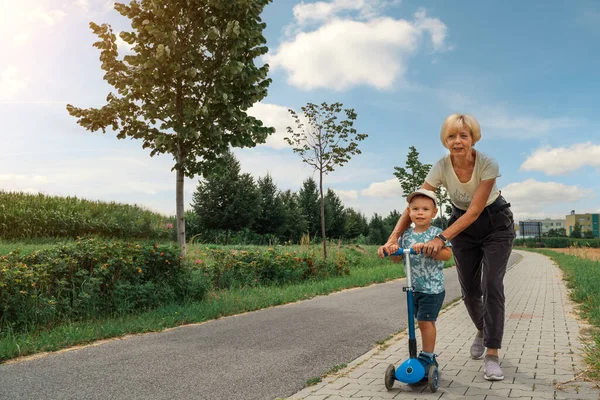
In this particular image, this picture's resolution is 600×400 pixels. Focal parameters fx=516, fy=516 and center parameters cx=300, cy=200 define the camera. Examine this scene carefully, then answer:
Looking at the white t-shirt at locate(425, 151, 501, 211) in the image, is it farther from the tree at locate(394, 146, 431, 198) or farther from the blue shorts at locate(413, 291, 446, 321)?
the tree at locate(394, 146, 431, 198)

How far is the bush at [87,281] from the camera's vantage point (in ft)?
22.6

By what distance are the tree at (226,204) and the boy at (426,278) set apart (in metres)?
24.6

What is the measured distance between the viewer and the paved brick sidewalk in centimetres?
400

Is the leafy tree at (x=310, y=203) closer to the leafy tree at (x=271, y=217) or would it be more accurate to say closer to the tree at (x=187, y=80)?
the leafy tree at (x=271, y=217)

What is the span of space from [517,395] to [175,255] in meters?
6.39

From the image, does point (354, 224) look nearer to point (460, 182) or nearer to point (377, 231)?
point (377, 231)

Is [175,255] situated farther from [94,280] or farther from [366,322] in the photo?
[366,322]

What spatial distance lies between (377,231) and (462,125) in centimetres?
4221

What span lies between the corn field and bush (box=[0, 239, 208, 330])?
13.9 meters

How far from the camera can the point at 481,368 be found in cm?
472

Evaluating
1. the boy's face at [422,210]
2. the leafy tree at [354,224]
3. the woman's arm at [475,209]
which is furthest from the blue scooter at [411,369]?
the leafy tree at [354,224]

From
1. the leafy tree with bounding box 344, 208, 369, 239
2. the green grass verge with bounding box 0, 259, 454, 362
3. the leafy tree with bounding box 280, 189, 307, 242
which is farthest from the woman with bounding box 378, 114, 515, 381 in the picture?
the leafy tree with bounding box 344, 208, 369, 239

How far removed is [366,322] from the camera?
7719mm

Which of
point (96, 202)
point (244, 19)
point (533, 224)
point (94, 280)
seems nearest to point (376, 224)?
point (96, 202)
